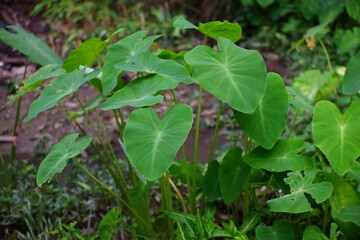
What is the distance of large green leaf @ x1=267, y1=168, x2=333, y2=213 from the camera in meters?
1.52

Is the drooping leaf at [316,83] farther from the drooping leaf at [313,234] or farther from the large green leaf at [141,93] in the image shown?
the large green leaf at [141,93]

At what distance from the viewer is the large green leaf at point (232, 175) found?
1830mm

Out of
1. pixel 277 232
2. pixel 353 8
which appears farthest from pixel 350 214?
pixel 353 8

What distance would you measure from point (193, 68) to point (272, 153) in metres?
0.50

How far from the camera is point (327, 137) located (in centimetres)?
161

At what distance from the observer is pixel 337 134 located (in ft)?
5.30

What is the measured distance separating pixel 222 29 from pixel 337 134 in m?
0.69

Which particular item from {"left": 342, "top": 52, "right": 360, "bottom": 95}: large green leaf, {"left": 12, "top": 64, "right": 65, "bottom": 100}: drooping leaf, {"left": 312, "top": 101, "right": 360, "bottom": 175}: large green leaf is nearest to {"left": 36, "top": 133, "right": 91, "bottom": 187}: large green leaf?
{"left": 12, "top": 64, "right": 65, "bottom": 100}: drooping leaf

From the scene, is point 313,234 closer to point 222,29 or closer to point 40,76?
point 222,29

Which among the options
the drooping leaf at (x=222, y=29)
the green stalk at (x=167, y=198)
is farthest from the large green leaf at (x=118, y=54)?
the green stalk at (x=167, y=198)

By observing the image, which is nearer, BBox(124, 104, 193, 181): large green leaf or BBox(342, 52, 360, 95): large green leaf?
BBox(124, 104, 193, 181): large green leaf

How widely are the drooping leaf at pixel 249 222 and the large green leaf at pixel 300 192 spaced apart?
0.27 meters

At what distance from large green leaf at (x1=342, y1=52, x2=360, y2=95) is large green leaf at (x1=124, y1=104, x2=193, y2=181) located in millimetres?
1081

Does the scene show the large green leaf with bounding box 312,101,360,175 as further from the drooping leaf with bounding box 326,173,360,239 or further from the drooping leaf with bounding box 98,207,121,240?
the drooping leaf with bounding box 98,207,121,240
